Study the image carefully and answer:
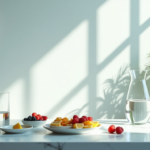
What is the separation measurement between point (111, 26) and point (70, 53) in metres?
0.62

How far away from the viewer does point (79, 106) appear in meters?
3.07

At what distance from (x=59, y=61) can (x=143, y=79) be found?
1.74 meters

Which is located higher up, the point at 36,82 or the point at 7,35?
the point at 7,35

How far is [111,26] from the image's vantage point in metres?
3.08

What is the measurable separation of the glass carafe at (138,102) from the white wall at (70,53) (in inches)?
64.4

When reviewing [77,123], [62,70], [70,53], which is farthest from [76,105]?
[77,123]

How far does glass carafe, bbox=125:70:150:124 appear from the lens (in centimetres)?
134

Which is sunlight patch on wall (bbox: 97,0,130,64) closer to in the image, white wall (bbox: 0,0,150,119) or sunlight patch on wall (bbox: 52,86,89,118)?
white wall (bbox: 0,0,150,119)

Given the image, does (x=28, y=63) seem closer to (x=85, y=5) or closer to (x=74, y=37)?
(x=74, y=37)

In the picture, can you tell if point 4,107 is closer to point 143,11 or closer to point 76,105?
point 76,105

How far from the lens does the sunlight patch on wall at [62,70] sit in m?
3.05

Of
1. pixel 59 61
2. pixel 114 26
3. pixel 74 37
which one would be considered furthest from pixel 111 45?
pixel 59 61
